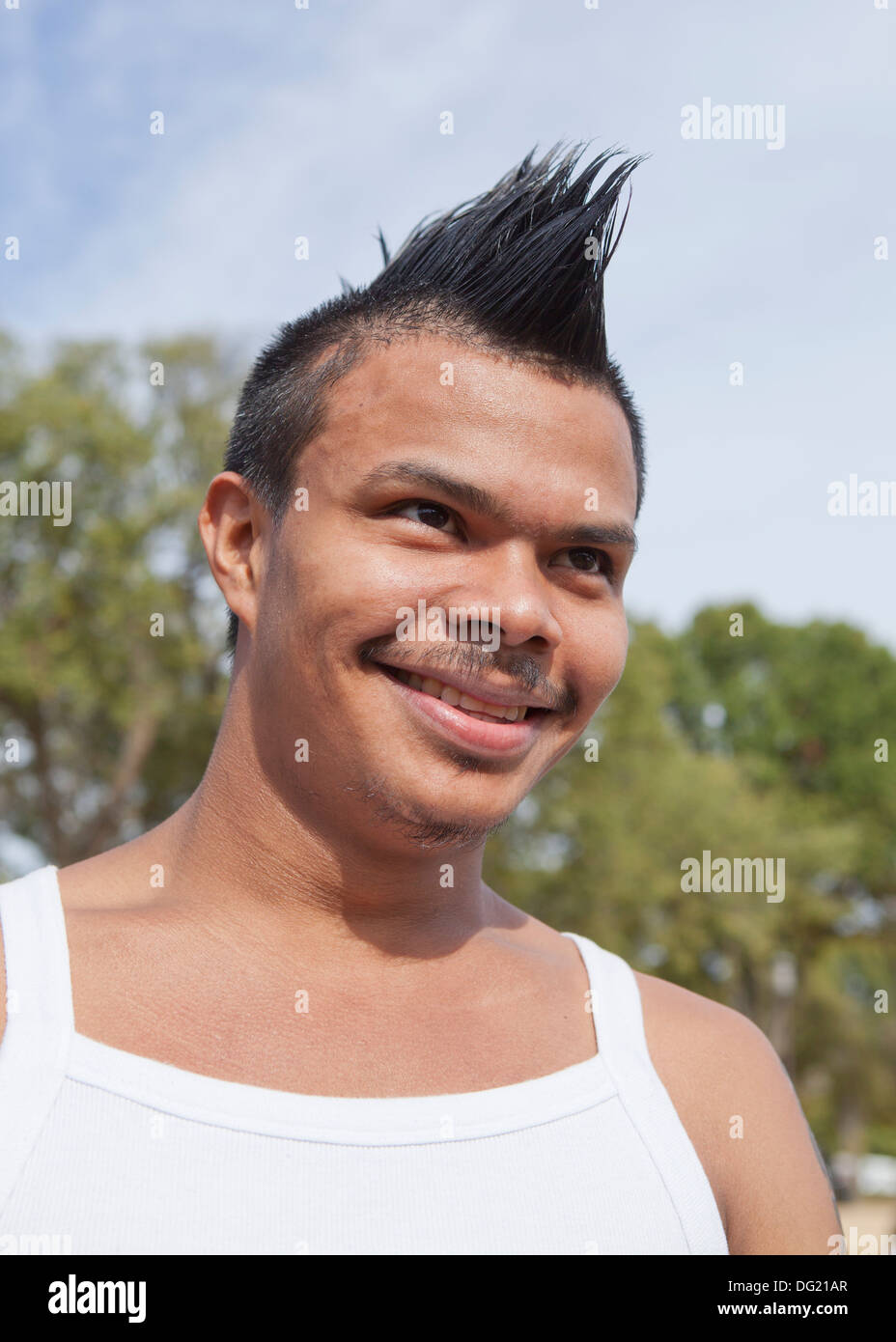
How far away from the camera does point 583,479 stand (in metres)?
2.31

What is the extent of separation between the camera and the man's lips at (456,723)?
222 cm

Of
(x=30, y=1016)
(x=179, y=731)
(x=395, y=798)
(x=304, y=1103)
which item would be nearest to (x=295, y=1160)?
(x=304, y=1103)

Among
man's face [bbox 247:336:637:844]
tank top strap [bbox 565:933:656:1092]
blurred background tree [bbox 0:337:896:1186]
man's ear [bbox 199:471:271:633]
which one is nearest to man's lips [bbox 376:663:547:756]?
man's face [bbox 247:336:637:844]

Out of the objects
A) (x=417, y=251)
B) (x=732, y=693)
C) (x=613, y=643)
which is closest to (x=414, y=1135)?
(x=613, y=643)

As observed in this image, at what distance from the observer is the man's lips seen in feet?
7.29

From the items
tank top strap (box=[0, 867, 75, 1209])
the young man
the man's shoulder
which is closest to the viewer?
tank top strap (box=[0, 867, 75, 1209])

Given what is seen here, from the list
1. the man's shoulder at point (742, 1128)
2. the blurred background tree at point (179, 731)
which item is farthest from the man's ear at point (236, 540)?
the blurred background tree at point (179, 731)

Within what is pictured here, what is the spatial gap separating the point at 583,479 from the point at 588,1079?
122 centimetres

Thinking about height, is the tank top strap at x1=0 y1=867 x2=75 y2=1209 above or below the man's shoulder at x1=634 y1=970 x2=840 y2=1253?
above

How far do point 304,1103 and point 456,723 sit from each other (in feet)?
2.48

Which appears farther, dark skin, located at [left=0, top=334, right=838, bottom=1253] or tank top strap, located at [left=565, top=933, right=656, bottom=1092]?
tank top strap, located at [left=565, top=933, right=656, bottom=1092]

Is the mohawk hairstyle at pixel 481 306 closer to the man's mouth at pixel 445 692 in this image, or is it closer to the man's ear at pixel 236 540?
the man's ear at pixel 236 540

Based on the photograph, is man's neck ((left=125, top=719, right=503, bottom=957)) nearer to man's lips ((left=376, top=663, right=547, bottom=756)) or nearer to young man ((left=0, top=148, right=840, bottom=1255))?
young man ((left=0, top=148, right=840, bottom=1255))

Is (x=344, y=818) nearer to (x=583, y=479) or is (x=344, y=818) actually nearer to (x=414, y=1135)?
(x=414, y=1135)
